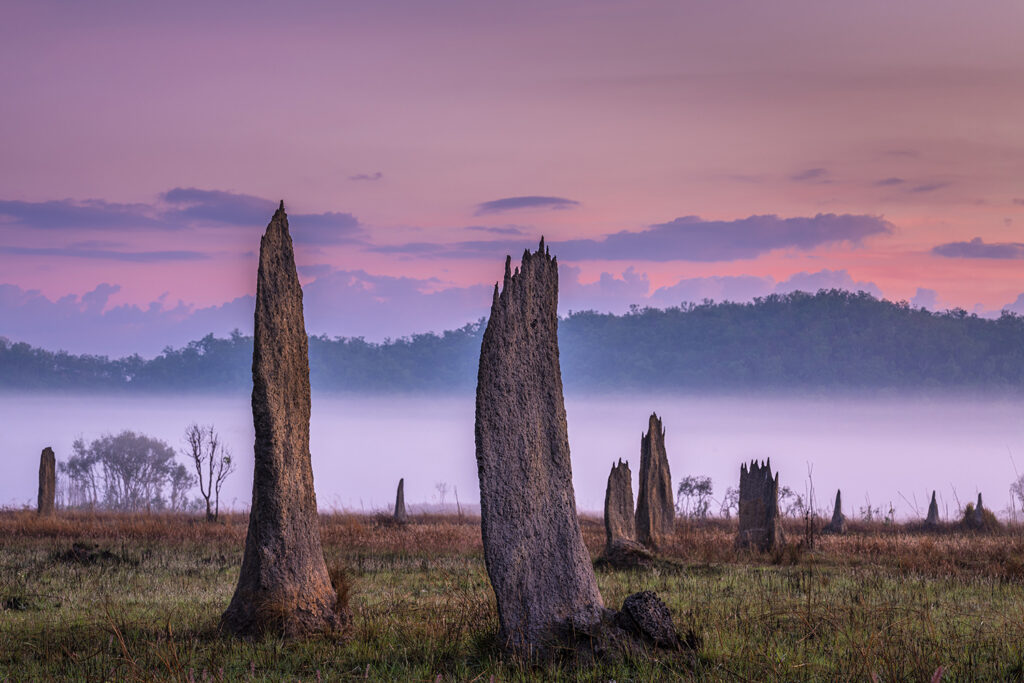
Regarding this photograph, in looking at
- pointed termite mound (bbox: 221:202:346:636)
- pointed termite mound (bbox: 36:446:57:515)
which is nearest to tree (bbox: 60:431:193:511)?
pointed termite mound (bbox: 36:446:57:515)

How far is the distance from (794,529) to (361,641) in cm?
2824

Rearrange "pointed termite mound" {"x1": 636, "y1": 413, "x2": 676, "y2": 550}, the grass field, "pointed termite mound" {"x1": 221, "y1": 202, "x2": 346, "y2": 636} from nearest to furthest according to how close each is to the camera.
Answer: the grass field < "pointed termite mound" {"x1": 221, "y1": 202, "x2": 346, "y2": 636} < "pointed termite mound" {"x1": 636, "y1": 413, "x2": 676, "y2": 550}

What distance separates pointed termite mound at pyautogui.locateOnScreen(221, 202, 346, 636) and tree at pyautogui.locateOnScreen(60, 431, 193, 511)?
82945 millimetres

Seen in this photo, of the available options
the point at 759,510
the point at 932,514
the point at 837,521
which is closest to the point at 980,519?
the point at 932,514

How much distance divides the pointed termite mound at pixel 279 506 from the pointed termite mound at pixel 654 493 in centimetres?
1409

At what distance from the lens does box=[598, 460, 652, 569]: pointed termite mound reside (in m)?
20.2

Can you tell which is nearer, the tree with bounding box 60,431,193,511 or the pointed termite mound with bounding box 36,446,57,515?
the pointed termite mound with bounding box 36,446,57,515

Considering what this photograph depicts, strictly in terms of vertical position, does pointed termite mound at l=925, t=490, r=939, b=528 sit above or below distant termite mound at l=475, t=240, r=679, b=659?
below

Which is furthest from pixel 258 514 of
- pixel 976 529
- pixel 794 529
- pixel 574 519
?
pixel 976 529

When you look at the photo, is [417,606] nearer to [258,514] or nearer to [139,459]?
[258,514]

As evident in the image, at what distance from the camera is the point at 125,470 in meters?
94.6

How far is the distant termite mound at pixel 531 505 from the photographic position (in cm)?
971

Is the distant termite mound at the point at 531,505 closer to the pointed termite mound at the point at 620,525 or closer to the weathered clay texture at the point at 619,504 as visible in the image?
the pointed termite mound at the point at 620,525

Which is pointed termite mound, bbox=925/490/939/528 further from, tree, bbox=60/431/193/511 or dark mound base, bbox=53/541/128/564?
tree, bbox=60/431/193/511
